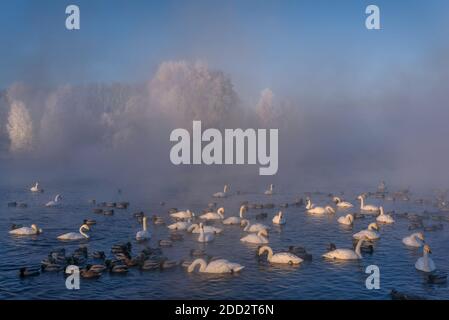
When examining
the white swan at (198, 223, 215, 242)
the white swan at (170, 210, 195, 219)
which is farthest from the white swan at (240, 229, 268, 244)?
the white swan at (170, 210, 195, 219)

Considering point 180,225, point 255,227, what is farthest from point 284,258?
point 180,225

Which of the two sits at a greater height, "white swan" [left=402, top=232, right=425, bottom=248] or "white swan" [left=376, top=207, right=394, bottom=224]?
"white swan" [left=376, top=207, right=394, bottom=224]

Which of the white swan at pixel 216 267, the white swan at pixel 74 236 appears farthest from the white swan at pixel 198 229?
the white swan at pixel 216 267

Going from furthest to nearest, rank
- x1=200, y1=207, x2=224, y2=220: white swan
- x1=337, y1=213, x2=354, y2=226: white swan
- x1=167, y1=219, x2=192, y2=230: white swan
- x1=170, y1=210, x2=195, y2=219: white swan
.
A: x1=200, y1=207, x2=224, y2=220: white swan → x1=170, y1=210, x2=195, y2=219: white swan → x1=337, y1=213, x2=354, y2=226: white swan → x1=167, y1=219, x2=192, y2=230: white swan

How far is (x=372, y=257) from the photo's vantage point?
3844 cm

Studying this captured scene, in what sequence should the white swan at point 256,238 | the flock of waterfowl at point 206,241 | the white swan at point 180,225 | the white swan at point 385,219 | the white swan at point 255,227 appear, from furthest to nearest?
the white swan at point 385,219 → the white swan at point 180,225 → the white swan at point 255,227 → the white swan at point 256,238 → the flock of waterfowl at point 206,241

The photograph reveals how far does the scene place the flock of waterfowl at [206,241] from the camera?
113 ft

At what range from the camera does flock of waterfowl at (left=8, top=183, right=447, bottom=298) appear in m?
34.4

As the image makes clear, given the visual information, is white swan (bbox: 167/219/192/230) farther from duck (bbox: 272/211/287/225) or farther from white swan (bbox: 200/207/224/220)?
duck (bbox: 272/211/287/225)

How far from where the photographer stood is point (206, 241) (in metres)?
42.4

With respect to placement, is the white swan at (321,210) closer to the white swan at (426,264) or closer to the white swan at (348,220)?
the white swan at (348,220)

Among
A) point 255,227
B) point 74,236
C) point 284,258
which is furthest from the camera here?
point 255,227

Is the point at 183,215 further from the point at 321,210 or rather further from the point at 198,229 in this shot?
the point at 321,210

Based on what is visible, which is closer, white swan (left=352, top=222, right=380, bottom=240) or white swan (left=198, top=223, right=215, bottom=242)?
white swan (left=198, top=223, right=215, bottom=242)
